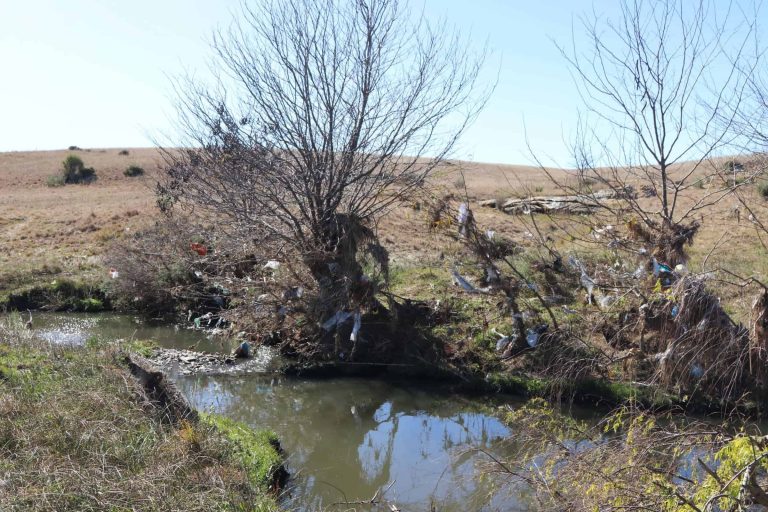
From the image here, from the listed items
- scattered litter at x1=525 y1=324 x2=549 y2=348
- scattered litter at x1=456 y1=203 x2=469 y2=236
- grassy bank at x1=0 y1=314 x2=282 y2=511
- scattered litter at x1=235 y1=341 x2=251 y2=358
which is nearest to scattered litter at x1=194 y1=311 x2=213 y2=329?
→ scattered litter at x1=235 y1=341 x2=251 y2=358

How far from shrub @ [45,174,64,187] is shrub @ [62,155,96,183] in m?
0.32

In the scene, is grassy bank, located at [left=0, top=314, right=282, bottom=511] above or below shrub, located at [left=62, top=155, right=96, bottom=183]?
below

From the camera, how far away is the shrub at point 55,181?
39.2 m

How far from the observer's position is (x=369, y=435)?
31.3 ft

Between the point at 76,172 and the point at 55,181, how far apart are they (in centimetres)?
189

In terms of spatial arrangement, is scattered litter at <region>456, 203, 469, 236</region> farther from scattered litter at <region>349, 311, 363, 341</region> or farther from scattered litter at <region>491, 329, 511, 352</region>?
scattered litter at <region>349, 311, 363, 341</region>

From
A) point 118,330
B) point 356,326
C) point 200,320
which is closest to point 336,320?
point 356,326

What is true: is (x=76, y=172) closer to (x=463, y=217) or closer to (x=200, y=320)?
(x=200, y=320)

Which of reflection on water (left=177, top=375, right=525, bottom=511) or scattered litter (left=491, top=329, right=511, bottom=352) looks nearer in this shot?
reflection on water (left=177, top=375, right=525, bottom=511)

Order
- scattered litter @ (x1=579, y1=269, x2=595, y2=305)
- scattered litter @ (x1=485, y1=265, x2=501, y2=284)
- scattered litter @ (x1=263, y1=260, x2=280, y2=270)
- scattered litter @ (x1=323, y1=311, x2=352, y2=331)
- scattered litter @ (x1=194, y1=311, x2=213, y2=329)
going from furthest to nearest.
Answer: scattered litter @ (x1=194, y1=311, x2=213, y2=329)
scattered litter @ (x1=263, y1=260, x2=280, y2=270)
scattered litter @ (x1=323, y1=311, x2=352, y2=331)
scattered litter @ (x1=485, y1=265, x2=501, y2=284)
scattered litter @ (x1=579, y1=269, x2=595, y2=305)

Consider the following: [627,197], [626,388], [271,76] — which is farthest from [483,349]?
[271,76]

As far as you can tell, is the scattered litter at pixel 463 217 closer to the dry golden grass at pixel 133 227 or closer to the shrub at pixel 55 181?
the dry golden grass at pixel 133 227

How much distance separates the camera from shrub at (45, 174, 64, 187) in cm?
3919

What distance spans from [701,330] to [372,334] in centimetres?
549
